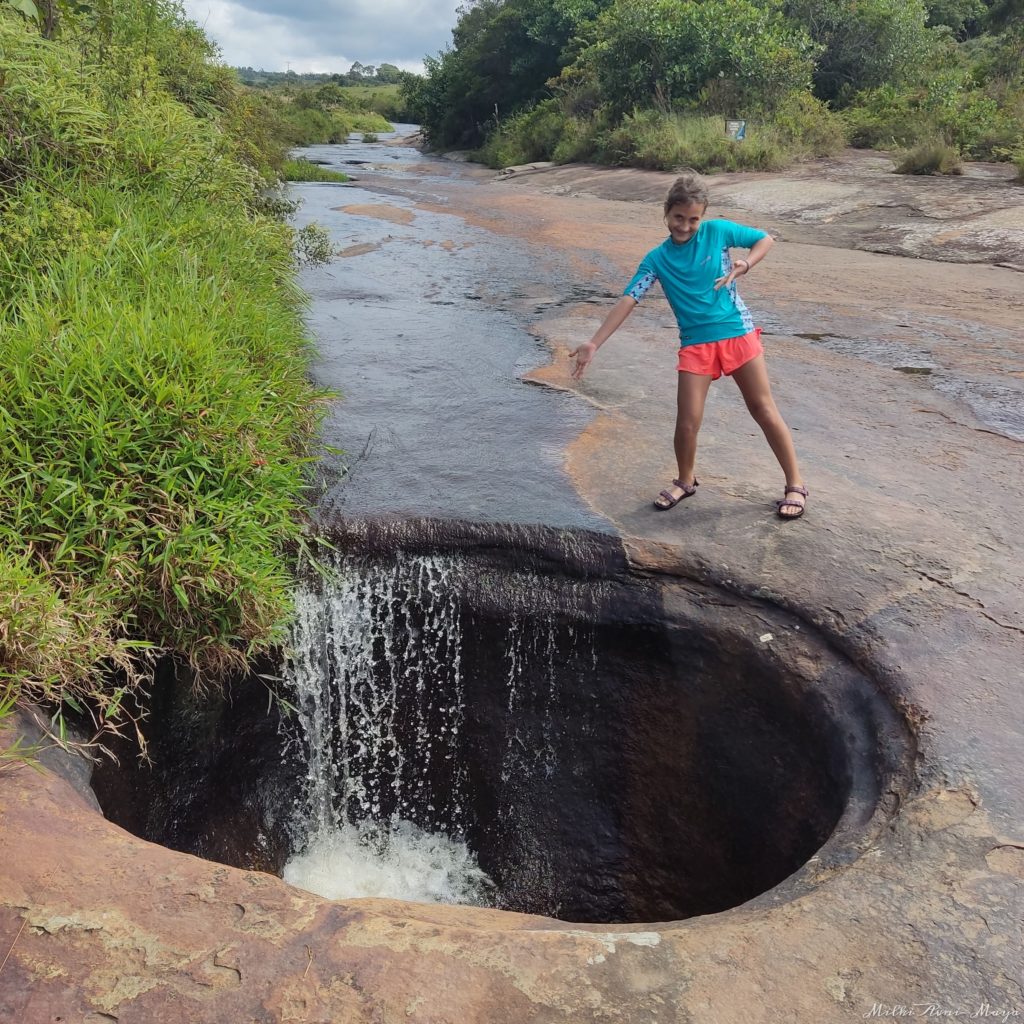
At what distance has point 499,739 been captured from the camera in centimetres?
406

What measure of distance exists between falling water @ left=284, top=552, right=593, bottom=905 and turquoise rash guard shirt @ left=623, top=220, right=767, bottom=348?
133 centimetres

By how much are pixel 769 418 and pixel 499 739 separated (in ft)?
6.19

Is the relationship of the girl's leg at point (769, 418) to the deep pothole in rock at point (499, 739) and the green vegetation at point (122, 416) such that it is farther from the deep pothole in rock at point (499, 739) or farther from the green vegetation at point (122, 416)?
the green vegetation at point (122, 416)

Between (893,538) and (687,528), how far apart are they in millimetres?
852

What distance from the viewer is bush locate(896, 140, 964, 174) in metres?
13.5

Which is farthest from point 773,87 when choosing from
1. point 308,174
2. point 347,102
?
point 347,102

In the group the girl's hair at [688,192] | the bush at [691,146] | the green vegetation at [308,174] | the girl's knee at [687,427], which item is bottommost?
the girl's knee at [687,427]

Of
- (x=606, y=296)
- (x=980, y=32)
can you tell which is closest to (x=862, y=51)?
(x=980, y=32)

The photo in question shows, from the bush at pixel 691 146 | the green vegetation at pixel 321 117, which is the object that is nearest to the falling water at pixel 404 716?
the bush at pixel 691 146

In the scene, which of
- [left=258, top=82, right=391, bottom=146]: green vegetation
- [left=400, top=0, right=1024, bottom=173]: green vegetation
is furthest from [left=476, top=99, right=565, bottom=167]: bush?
[left=258, top=82, right=391, bottom=146]: green vegetation

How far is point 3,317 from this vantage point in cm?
395

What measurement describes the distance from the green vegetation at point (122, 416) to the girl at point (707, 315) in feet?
5.28

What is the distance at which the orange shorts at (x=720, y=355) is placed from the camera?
3.74 m

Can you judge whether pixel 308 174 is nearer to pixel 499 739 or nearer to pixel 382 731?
pixel 382 731
